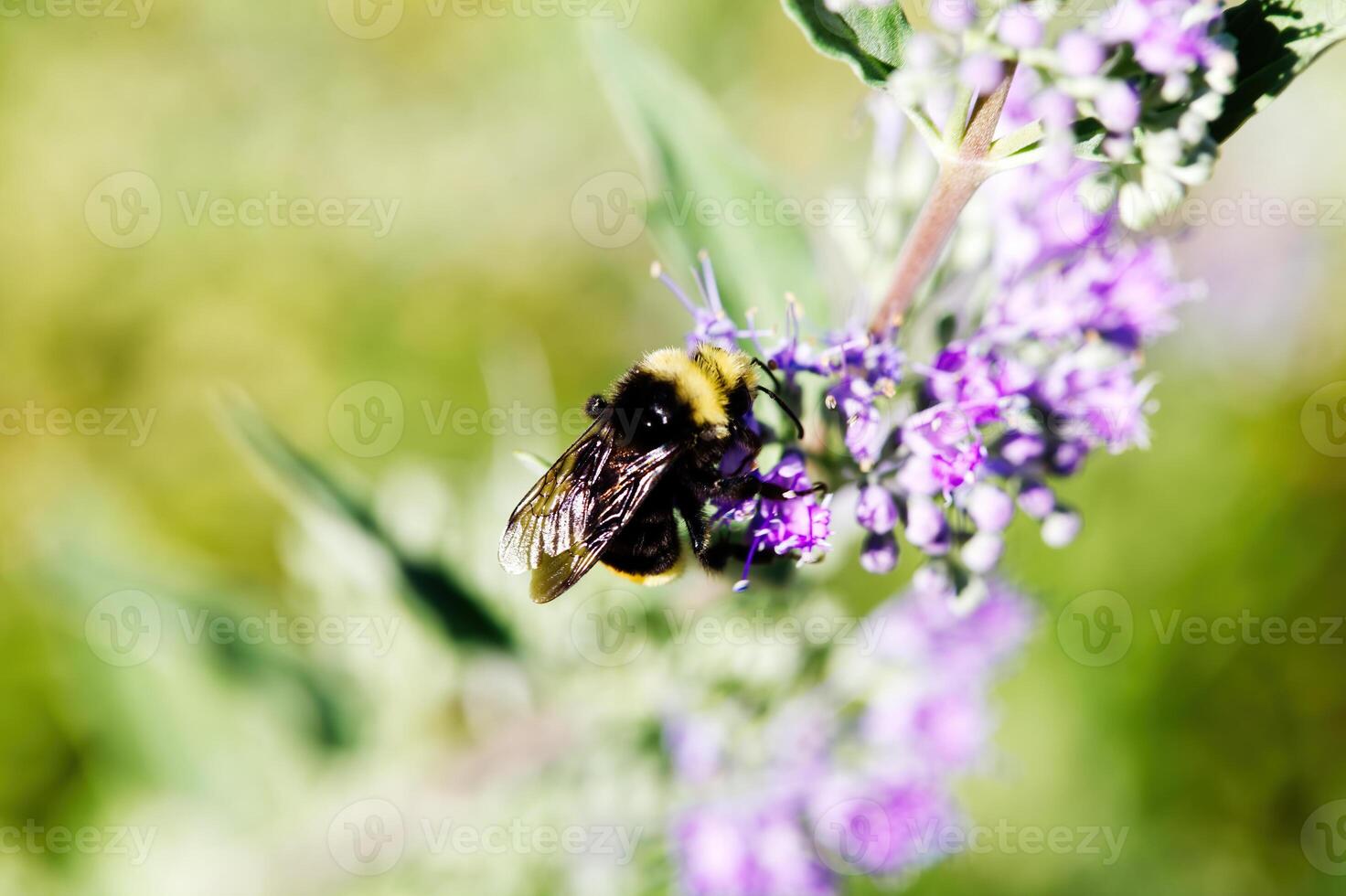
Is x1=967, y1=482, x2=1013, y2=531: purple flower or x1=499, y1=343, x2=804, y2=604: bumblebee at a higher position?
x1=499, y1=343, x2=804, y2=604: bumblebee

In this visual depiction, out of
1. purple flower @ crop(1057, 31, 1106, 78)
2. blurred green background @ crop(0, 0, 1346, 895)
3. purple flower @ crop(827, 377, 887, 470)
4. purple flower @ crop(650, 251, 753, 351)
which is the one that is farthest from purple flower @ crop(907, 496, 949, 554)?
blurred green background @ crop(0, 0, 1346, 895)

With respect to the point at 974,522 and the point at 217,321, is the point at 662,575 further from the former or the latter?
the point at 217,321

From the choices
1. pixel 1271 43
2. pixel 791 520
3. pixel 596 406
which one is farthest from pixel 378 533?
pixel 1271 43

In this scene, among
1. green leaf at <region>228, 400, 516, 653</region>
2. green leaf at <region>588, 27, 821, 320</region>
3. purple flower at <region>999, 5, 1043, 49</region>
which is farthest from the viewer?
green leaf at <region>228, 400, 516, 653</region>

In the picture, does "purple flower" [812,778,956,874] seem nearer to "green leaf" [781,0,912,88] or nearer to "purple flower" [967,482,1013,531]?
"purple flower" [967,482,1013,531]

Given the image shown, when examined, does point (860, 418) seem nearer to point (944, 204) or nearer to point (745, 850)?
point (944, 204)

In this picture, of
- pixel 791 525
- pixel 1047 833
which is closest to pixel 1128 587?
pixel 1047 833

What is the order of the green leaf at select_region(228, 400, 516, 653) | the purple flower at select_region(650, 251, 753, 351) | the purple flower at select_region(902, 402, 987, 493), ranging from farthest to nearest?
the green leaf at select_region(228, 400, 516, 653), the purple flower at select_region(650, 251, 753, 351), the purple flower at select_region(902, 402, 987, 493)

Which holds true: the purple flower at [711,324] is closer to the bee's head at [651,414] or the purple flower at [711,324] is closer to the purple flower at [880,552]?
the bee's head at [651,414]
